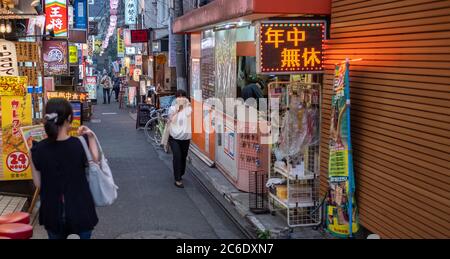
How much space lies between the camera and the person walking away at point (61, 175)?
4.52 metres

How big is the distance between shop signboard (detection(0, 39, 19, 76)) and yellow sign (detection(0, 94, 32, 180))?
82 centimetres

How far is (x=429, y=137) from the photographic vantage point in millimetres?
5504

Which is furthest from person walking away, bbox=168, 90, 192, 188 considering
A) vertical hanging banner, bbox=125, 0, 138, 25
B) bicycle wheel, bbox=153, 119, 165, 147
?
vertical hanging banner, bbox=125, 0, 138, 25

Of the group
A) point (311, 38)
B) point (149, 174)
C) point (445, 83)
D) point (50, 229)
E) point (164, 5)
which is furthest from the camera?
point (164, 5)

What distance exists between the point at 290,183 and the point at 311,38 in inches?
83.6

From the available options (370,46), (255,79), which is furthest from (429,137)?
(255,79)

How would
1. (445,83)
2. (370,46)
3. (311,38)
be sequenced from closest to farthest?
(445,83) → (370,46) → (311,38)

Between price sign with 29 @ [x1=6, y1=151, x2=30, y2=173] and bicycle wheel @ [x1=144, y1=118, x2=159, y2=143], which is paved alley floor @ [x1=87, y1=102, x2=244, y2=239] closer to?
price sign with 29 @ [x1=6, y1=151, x2=30, y2=173]

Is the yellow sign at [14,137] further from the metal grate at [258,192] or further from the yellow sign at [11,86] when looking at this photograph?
the metal grate at [258,192]

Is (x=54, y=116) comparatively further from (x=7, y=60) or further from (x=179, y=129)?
(x=179, y=129)

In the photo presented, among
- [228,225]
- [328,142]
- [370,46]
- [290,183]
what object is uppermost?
[370,46]

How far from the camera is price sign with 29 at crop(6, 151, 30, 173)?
9.19 meters

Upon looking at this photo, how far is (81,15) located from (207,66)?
12.7 meters

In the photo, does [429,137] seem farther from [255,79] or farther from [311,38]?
[255,79]
